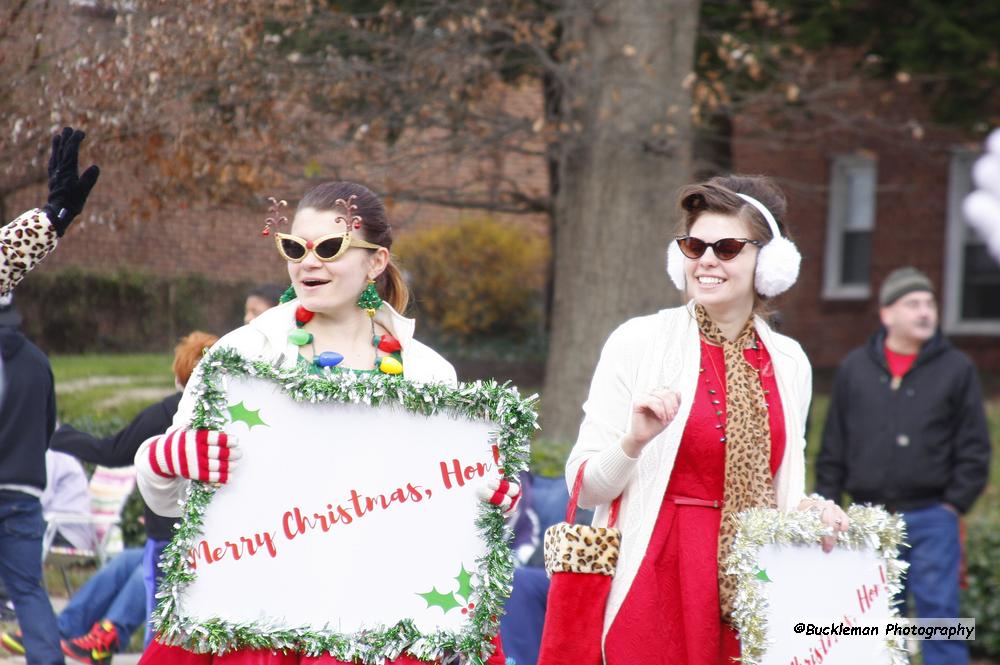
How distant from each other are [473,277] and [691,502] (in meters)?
12.9

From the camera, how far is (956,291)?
16953mm

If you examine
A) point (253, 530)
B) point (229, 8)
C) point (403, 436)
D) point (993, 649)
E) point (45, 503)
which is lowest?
point (993, 649)

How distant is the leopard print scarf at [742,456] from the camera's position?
3779 millimetres

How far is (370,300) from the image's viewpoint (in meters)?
3.95

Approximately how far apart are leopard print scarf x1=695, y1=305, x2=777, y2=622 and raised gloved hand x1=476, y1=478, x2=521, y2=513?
66 centimetres

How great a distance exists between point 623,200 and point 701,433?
234 inches

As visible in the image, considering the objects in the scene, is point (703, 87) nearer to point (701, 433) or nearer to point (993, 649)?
point (993, 649)

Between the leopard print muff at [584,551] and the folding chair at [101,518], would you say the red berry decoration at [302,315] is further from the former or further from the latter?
the folding chair at [101,518]

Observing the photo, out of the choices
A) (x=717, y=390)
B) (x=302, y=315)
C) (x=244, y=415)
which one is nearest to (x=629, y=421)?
(x=717, y=390)

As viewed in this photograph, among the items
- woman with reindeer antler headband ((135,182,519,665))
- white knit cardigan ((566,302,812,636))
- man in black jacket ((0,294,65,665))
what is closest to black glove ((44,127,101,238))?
woman with reindeer antler headband ((135,182,519,665))

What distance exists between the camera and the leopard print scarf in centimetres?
378

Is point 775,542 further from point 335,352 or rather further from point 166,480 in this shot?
point 166,480

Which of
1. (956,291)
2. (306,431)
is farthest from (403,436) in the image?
(956,291)

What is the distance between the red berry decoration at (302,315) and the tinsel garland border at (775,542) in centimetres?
139
